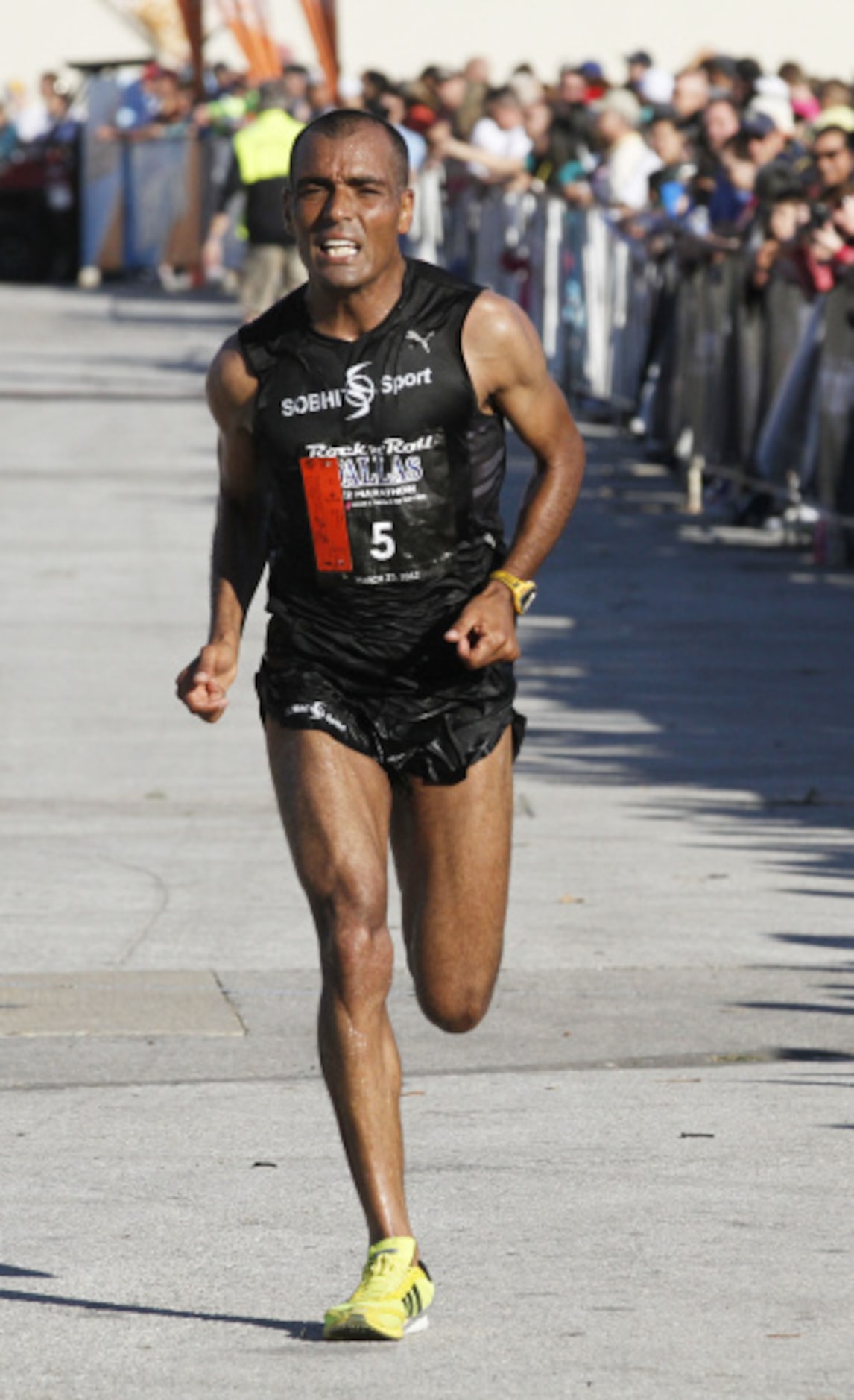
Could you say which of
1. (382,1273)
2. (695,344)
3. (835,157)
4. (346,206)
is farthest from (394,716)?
(695,344)

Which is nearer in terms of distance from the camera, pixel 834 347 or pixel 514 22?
pixel 834 347

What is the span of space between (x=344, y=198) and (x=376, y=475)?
470 millimetres

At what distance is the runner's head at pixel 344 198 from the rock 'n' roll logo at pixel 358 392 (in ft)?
0.48

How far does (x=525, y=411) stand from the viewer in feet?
18.4

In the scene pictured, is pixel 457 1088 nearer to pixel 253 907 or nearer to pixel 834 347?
pixel 253 907

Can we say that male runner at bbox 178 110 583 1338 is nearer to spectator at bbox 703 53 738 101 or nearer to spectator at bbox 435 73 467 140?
Result: spectator at bbox 703 53 738 101

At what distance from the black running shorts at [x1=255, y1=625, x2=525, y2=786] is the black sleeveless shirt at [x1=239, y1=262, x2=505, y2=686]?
0.04m

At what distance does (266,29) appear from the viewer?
39906 millimetres

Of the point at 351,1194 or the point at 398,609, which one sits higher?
the point at 398,609

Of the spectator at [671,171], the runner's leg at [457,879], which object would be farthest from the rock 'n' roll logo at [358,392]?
the spectator at [671,171]

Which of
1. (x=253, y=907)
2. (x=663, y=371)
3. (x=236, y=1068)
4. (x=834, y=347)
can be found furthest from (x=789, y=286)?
(x=236, y=1068)

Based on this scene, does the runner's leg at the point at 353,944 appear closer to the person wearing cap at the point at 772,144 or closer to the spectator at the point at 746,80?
the person wearing cap at the point at 772,144

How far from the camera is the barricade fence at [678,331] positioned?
52.6 ft

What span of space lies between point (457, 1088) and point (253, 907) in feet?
6.77
